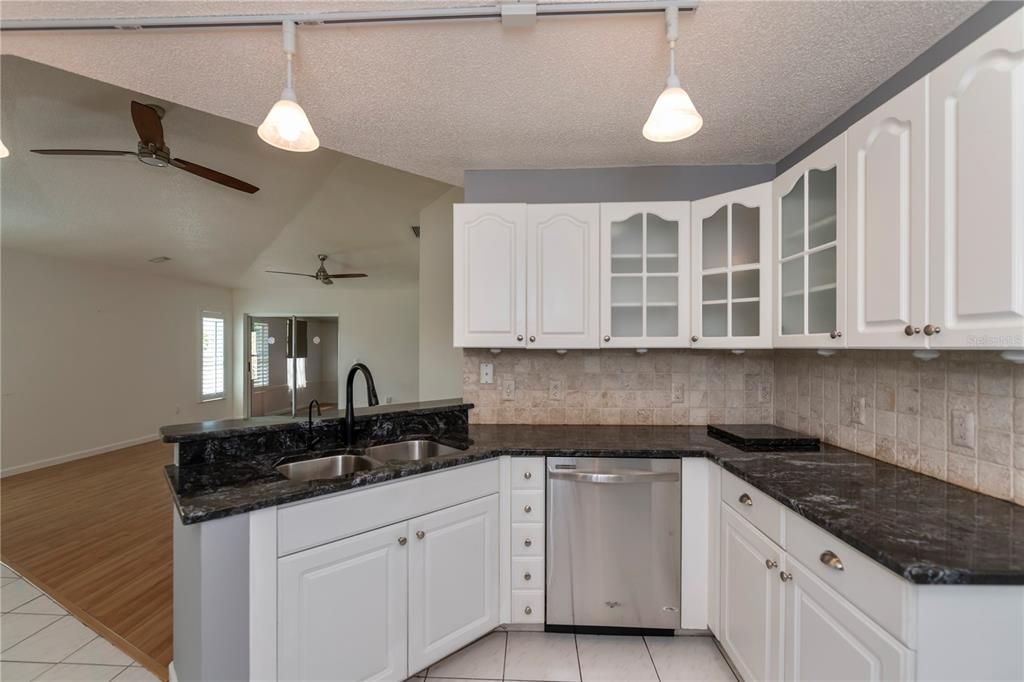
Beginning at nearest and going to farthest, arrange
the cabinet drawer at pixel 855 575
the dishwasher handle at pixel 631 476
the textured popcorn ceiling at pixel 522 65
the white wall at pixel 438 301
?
the cabinet drawer at pixel 855 575 < the textured popcorn ceiling at pixel 522 65 < the dishwasher handle at pixel 631 476 < the white wall at pixel 438 301

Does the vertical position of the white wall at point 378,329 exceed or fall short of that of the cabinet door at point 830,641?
it exceeds it

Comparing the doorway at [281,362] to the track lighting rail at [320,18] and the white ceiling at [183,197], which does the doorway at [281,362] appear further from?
the track lighting rail at [320,18]

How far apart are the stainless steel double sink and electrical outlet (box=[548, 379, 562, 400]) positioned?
0.74 m

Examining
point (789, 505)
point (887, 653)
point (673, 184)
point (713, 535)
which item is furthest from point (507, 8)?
point (713, 535)

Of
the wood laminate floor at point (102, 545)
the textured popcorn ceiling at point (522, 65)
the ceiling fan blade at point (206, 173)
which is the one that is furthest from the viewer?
the ceiling fan blade at point (206, 173)

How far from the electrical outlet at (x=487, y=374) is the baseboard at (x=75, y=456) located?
17.4ft

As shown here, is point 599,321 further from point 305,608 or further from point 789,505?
point 305,608

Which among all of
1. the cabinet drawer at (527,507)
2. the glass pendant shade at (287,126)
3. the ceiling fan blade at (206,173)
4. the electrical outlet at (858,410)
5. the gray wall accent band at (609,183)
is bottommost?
the cabinet drawer at (527,507)

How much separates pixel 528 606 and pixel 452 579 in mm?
444

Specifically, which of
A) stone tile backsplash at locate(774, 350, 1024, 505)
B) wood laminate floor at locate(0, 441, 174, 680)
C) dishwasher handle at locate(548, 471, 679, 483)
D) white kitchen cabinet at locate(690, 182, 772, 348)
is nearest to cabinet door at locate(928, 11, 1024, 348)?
stone tile backsplash at locate(774, 350, 1024, 505)

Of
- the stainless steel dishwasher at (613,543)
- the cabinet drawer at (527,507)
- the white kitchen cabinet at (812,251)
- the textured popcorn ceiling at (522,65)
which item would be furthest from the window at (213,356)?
the white kitchen cabinet at (812,251)

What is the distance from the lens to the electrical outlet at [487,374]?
2.54 meters

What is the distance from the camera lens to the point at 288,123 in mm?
1239

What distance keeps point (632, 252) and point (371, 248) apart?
15.0 ft
